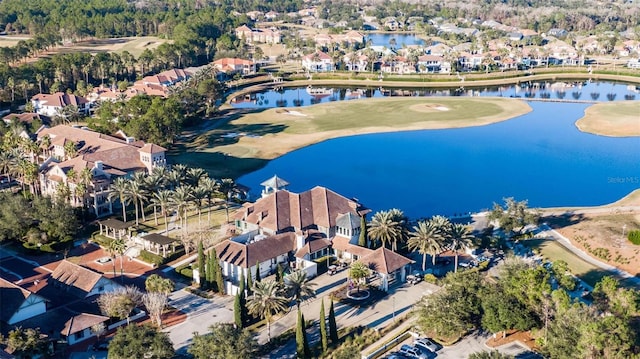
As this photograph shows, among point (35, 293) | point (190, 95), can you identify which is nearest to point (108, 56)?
point (190, 95)

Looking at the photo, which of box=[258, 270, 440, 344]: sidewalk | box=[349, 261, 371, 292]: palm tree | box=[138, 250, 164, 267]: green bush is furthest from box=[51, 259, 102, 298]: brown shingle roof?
box=[349, 261, 371, 292]: palm tree

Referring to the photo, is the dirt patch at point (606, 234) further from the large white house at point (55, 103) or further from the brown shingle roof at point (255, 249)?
the large white house at point (55, 103)

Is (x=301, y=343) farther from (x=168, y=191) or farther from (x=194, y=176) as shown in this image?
(x=194, y=176)

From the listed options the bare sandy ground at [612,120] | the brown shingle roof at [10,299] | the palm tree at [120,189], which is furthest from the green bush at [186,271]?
the bare sandy ground at [612,120]

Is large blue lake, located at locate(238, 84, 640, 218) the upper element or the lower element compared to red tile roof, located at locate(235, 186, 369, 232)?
lower

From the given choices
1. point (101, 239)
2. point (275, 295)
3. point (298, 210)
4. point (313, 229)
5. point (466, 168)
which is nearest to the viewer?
point (275, 295)

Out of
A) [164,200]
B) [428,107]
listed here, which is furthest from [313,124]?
[164,200]

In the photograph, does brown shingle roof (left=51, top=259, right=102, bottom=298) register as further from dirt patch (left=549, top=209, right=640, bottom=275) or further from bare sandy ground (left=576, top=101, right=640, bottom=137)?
bare sandy ground (left=576, top=101, right=640, bottom=137)
